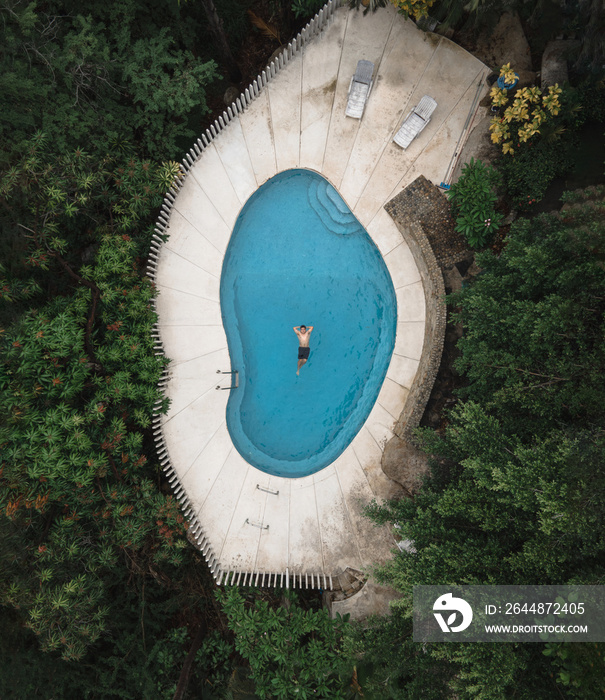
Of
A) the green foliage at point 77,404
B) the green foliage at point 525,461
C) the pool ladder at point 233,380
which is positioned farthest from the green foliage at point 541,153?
the green foliage at point 77,404

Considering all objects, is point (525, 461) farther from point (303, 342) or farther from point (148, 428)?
point (148, 428)

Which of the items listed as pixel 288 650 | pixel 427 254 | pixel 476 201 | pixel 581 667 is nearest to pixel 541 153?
pixel 476 201

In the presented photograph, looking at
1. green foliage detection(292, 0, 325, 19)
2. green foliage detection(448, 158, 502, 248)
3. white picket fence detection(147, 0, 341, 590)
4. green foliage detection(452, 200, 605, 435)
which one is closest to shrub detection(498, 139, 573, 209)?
green foliage detection(448, 158, 502, 248)

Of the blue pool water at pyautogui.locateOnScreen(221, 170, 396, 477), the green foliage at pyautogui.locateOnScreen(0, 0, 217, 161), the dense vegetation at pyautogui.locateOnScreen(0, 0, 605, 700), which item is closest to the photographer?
the dense vegetation at pyautogui.locateOnScreen(0, 0, 605, 700)

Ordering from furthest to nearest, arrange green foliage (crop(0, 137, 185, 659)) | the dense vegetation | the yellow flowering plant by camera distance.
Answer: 1. the yellow flowering plant
2. green foliage (crop(0, 137, 185, 659))
3. the dense vegetation

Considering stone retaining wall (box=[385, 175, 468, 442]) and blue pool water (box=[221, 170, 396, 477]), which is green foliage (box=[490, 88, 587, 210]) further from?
blue pool water (box=[221, 170, 396, 477])

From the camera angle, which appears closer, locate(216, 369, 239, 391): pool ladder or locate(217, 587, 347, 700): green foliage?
locate(217, 587, 347, 700): green foliage
